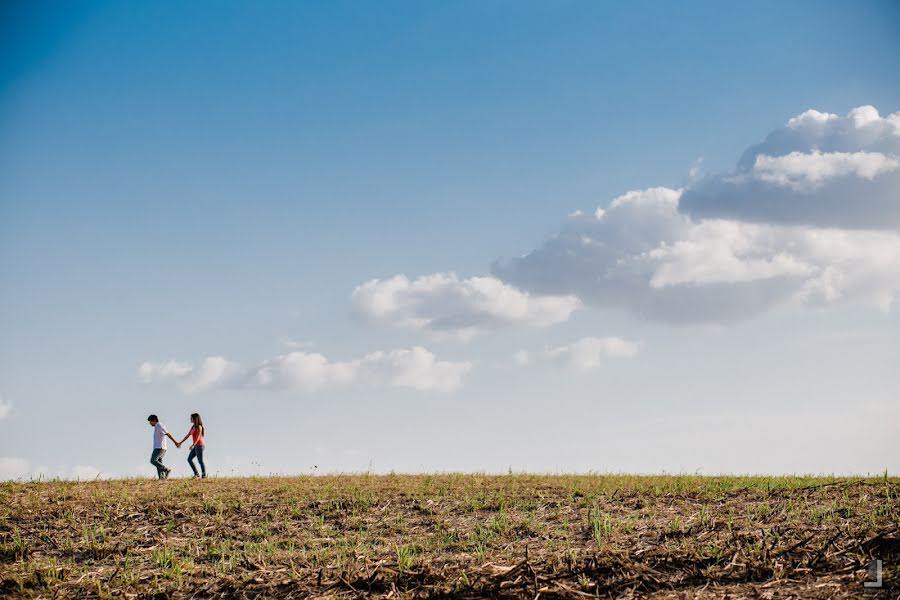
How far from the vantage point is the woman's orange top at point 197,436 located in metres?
22.0

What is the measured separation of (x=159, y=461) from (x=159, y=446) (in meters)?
0.46

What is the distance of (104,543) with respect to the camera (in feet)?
43.0

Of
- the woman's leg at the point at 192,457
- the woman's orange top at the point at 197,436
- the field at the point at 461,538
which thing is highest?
the woman's orange top at the point at 197,436

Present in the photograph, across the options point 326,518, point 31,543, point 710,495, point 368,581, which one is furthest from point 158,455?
point 710,495

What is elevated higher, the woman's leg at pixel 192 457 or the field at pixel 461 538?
the woman's leg at pixel 192 457

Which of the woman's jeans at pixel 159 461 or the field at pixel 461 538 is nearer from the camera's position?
the field at pixel 461 538

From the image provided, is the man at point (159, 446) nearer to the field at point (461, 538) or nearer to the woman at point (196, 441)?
the woman at point (196, 441)

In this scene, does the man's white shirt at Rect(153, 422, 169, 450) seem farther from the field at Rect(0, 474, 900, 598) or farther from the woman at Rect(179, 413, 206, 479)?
the field at Rect(0, 474, 900, 598)

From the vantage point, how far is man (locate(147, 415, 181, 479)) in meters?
21.9

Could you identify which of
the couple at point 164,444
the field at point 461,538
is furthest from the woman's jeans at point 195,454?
the field at point 461,538

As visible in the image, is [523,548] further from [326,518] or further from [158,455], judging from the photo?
[158,455]

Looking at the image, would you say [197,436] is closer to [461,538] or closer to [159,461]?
[159,461]

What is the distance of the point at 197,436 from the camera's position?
72.2ft

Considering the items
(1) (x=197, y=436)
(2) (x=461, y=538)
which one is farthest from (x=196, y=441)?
(2) (x=461, y=538)
